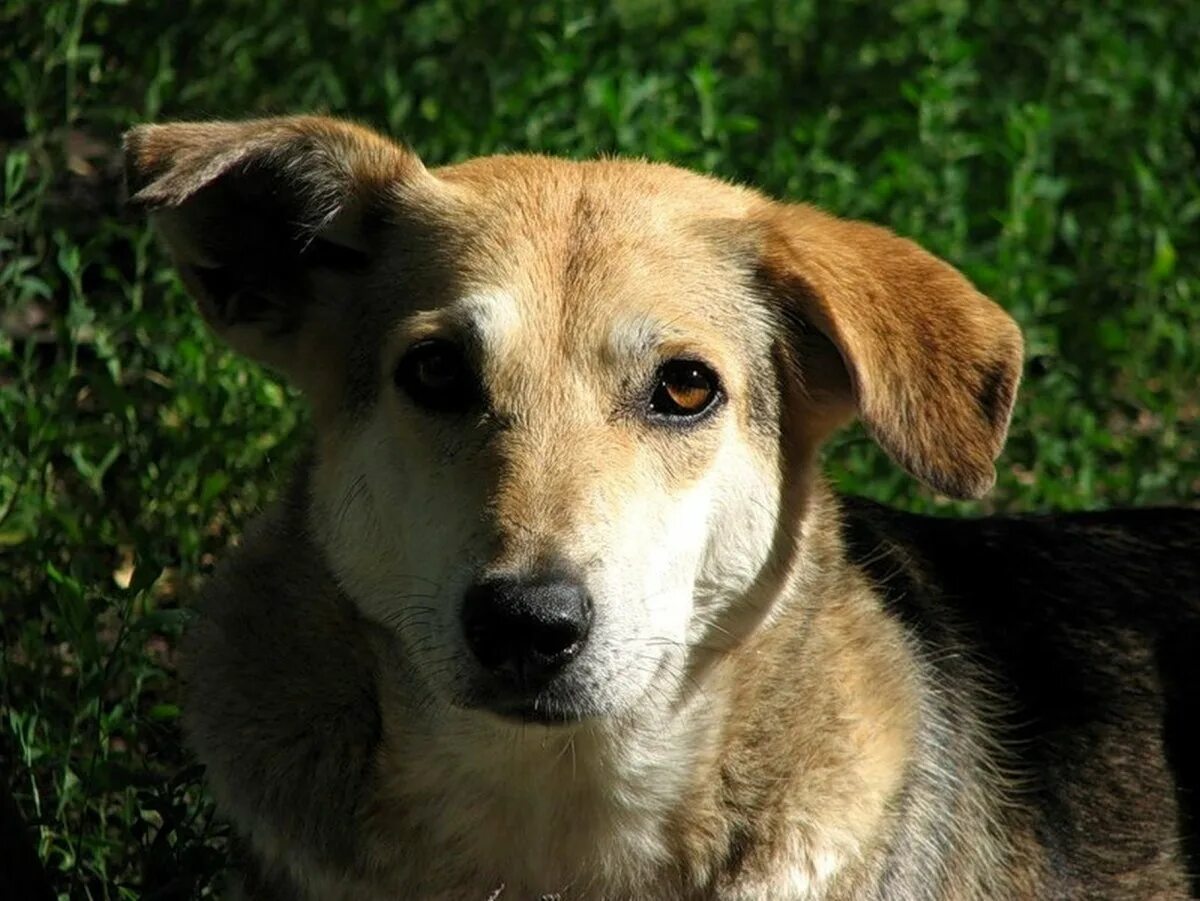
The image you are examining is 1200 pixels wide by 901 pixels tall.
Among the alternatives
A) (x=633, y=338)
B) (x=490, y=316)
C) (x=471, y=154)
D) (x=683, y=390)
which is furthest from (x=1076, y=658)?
(x=471, y=154)

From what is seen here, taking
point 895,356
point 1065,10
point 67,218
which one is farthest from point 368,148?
point 1065,10

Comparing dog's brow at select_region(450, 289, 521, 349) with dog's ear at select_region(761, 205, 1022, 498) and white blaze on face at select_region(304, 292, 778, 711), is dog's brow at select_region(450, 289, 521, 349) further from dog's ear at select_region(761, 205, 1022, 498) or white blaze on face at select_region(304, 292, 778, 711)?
dog's ear at select_region(761, 205, 1022, 498)

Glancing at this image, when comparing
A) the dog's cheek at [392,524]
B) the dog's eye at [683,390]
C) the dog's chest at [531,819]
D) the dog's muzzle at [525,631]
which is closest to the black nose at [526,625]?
the dog's muzzle at [525,631]

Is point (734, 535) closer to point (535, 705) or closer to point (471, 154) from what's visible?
point (535, 705)

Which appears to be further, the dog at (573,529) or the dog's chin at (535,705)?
the dog at (573,529)

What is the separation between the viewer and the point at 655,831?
4.45 m

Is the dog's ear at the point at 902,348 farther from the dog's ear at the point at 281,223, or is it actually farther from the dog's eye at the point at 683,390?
the dog's ear at the point at 281,223

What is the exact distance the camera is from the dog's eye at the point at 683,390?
4344 mm

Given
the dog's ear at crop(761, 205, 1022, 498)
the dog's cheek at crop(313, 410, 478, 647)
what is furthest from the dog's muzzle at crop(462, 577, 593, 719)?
the dog's ear at crop(761, 205, 1022, 498)

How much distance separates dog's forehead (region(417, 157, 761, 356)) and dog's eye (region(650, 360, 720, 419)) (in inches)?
2.7

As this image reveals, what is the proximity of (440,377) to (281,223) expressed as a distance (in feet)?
2.04

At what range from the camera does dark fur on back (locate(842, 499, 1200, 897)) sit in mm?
5094

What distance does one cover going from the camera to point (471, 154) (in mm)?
7406

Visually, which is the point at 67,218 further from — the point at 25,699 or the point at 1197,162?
the point at 1197,162
